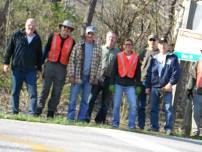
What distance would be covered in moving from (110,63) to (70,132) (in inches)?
108

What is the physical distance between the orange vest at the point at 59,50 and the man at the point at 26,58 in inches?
10.0

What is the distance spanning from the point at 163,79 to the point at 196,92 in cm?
83

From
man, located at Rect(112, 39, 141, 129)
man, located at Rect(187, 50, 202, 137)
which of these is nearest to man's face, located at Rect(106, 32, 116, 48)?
man, located at Rect(112, 39, 141, 129)

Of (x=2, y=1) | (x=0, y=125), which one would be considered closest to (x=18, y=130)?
(x=0, y=125)

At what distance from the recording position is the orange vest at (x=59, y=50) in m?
13.1

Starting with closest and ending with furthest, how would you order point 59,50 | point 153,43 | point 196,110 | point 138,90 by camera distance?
point 59,50 < point 138,90 < point 153,43 < point 196,110

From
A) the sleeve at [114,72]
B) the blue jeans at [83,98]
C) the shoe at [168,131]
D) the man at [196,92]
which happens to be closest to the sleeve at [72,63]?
the blue jeans at [83,98]

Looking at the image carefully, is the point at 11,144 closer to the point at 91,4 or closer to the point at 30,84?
the point at 30,84

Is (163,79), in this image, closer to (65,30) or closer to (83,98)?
(83,98)

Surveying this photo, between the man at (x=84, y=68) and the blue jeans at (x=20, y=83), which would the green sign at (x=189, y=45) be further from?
the blue jeans at (x=20, y=83)

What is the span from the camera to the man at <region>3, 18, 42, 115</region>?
12961 mm

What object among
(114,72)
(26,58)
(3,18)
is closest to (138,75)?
(114,72)

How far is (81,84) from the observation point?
43.4 feet

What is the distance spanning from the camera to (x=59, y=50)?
1309 centimetres
